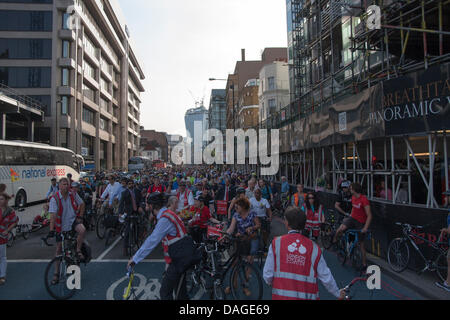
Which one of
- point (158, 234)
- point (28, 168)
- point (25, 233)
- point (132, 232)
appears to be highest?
Result: point (28, 168)

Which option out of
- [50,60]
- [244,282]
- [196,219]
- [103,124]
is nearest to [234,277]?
[244,282]

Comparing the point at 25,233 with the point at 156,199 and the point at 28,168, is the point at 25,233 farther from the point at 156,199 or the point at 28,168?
the point at 28,168

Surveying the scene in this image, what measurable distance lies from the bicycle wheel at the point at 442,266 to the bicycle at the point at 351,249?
138 centimetres

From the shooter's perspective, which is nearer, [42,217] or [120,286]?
[120,286]

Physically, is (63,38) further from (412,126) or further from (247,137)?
(412,126)

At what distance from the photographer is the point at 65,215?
19.6 ft

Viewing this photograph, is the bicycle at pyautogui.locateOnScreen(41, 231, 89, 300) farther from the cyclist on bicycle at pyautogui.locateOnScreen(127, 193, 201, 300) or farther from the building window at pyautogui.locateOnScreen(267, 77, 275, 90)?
the building window at pyautogui.locateOnScreen(267, 77, 275, 90)

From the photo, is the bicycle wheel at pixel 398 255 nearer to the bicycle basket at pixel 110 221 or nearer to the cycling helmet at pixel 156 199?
the cycling helmet at pixel 156 199

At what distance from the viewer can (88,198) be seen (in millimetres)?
11664

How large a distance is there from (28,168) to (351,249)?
1919 centimetres

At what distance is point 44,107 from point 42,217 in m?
32.9

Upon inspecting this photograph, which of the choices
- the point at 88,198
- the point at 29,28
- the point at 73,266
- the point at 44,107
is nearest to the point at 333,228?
Answer: the point at 73,266

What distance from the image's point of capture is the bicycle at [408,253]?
5.62m

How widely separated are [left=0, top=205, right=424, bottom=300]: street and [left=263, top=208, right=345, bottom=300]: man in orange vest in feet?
8.23
